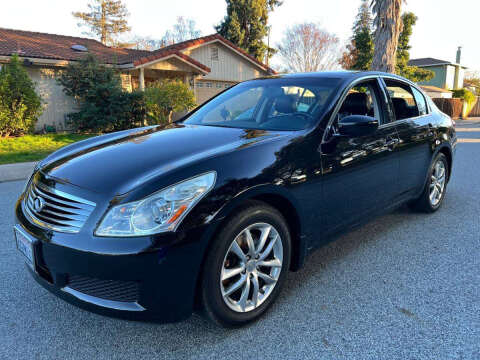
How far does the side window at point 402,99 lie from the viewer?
3.80 m

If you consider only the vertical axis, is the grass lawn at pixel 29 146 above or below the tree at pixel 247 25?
below

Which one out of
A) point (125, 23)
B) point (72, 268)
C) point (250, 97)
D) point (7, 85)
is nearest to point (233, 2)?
point (125, 23)

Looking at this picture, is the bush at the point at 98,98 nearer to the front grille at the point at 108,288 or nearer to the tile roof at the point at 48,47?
the tile roof at the point at 48,47

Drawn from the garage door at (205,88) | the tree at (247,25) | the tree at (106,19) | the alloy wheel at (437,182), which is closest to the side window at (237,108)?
the alloy wheel at (437,182)

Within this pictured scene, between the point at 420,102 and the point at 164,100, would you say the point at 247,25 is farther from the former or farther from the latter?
the point at 420,102

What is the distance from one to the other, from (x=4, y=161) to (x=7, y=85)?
378cm

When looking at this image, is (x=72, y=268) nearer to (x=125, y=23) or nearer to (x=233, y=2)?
(x=233, y=2)

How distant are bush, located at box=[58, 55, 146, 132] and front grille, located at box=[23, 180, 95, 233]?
38.6 feet

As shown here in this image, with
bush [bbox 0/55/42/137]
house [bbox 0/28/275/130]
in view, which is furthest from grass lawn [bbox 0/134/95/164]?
house [bbox 0/28/275/130]

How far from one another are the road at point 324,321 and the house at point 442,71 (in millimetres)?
47627

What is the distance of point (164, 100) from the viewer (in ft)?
47.4

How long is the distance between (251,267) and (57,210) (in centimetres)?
120

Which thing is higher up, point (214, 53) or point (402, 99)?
point (214, 53)

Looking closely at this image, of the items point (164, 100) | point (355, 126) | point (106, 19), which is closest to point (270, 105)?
point (355, 126)
